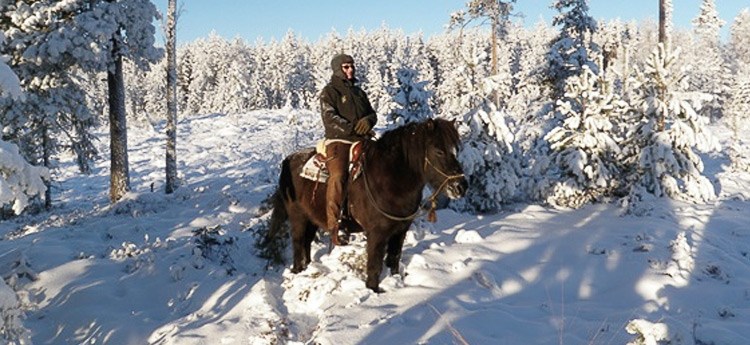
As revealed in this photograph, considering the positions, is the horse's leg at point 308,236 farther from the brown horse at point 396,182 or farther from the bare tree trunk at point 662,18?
the bare tree trunk at point 662,18

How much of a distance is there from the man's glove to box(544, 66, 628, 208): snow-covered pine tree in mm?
7607

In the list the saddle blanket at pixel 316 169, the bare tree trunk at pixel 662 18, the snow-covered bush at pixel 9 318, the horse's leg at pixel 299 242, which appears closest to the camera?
the snow-covered bush at pixel 9 318

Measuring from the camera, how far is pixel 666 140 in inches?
513

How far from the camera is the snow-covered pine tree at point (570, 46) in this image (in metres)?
21.0

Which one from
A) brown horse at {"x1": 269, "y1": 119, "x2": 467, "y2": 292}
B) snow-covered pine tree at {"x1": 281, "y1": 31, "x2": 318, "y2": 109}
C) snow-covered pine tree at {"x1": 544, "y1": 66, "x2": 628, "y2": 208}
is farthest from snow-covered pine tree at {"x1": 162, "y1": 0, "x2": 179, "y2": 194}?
snow-covered pine tree at {"x1": 281, "y1": 31, "x2": 318, "y2": 109}

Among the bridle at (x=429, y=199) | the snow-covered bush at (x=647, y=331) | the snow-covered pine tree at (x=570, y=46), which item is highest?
the snow-covered pine tree at (x=570, y=46)

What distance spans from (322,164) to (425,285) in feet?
7.38

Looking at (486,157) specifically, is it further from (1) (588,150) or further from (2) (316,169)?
(2) (316,169)

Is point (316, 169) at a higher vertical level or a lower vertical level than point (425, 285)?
higher

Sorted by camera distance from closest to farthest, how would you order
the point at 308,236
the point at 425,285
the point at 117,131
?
the point at 425,285 → the point at 308,236 → the point at 117,131

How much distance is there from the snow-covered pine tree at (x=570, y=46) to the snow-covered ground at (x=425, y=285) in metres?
10.2

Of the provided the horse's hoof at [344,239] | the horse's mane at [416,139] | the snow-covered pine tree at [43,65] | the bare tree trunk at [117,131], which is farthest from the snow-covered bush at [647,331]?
the bare tree trunk at [117,131]

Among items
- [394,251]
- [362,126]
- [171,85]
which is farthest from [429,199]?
[171,85]

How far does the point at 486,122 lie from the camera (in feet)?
42.5
